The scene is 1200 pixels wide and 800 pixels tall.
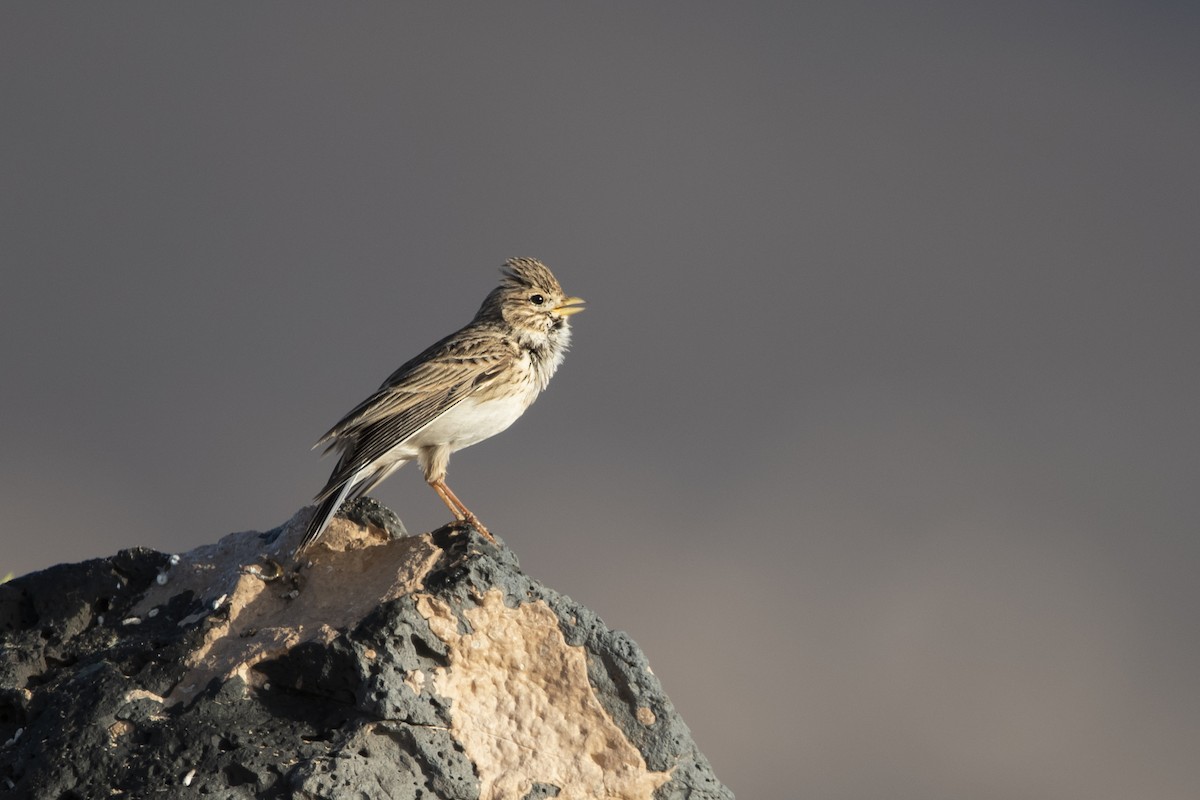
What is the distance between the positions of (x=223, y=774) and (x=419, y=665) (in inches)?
32.1

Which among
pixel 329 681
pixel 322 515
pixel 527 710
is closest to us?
pixel 329 681

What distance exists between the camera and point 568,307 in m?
8.20

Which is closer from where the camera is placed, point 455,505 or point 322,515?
point 322,515

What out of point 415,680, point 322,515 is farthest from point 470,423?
point 415,680

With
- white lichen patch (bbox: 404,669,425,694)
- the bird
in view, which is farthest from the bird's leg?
white lichen patch (bbox: 404,669,425,694)

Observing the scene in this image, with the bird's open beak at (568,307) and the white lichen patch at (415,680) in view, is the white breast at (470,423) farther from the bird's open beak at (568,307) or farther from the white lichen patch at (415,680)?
the white lichen patch at (415,680)

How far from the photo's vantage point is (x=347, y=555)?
19.1 feet

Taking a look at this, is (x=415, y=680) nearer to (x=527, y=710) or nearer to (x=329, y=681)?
(x=329, y=681)

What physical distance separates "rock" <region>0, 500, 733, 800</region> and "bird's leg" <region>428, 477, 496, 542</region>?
302 millimetres

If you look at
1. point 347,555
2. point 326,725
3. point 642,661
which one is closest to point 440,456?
point 347,555

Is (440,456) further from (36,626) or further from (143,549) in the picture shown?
(36,626)

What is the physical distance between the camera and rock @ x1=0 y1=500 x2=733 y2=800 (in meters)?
4.83

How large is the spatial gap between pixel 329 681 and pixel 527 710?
2.72ft

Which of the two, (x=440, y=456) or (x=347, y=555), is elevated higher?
(x=440, y=456)
